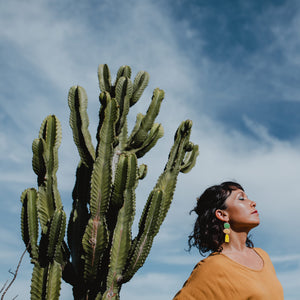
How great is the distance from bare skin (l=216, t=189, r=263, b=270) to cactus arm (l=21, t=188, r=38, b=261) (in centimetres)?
198

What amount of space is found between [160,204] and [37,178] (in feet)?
4.42

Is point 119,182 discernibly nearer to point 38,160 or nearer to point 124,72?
point 38,160

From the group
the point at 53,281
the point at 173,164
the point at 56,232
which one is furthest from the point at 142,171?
the point at 53,281

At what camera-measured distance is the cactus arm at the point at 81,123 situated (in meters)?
4.55

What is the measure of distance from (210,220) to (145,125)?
2627 millimetres

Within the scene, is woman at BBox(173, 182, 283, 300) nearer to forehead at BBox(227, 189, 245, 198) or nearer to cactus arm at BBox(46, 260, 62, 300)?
forehead at BBox(227, 189, 245, 198)

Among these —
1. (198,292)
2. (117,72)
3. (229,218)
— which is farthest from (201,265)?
(117,72)

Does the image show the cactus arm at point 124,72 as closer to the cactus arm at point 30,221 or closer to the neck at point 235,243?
the cactus arm at point 30,221

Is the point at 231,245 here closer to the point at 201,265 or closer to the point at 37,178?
the point at 201,265

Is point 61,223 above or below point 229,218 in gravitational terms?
above

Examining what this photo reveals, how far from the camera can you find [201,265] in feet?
7.85

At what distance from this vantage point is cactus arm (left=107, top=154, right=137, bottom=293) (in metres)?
3.80

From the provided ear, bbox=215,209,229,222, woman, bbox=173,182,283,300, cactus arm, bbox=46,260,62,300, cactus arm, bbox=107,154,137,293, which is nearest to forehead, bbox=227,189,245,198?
woman, bbox=173,182,283,300

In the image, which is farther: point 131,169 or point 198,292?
point 131,169
